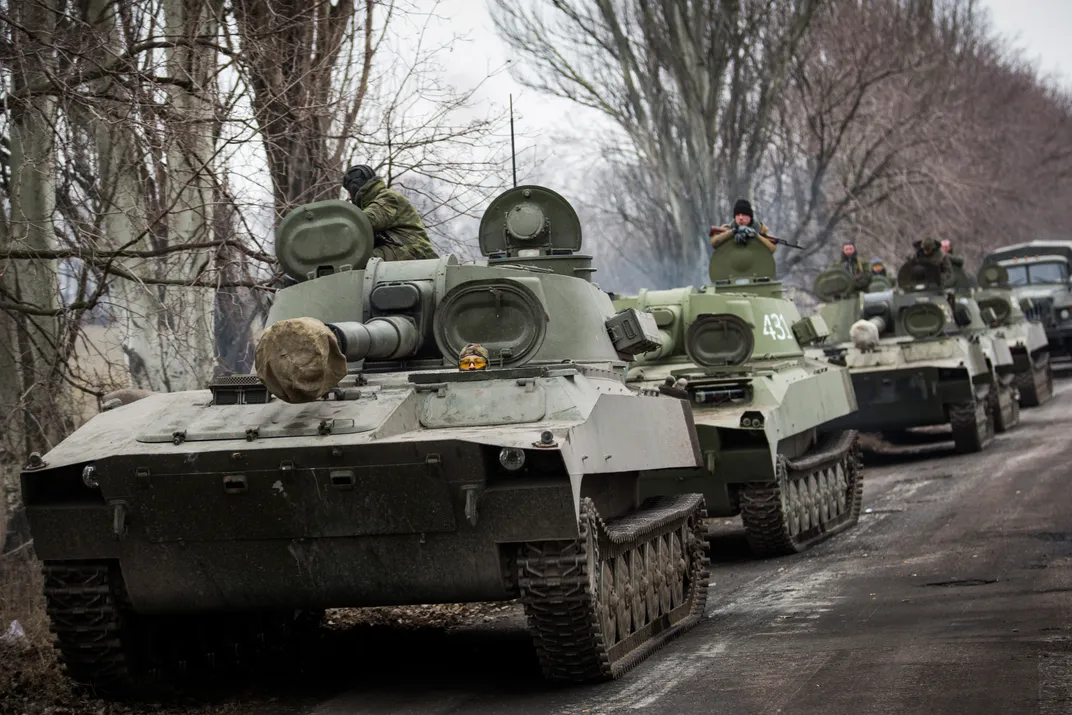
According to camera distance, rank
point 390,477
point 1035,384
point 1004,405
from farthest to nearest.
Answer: point 1035,384 < point 1004,405 < point 390,477

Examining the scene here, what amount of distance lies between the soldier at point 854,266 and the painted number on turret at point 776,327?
7.22 meters

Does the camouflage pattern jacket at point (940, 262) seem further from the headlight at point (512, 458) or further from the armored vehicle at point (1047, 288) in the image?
the headlight at point (512, 458)

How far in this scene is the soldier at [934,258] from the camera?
70.7 ft

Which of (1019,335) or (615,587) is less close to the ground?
(1019,335)

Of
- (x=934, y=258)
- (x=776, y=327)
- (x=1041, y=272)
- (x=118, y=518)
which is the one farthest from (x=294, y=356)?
(x=1041, y=272)

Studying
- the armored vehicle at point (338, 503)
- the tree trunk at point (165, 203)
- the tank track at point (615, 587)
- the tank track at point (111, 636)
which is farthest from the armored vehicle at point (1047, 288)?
the tank track at point (111, 636)

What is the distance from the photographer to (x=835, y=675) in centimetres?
759

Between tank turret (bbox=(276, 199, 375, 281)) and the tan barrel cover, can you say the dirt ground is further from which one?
tank turret (bbox=(276, 199, 375, 281))

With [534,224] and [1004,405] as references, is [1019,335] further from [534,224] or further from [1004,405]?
[534,224]

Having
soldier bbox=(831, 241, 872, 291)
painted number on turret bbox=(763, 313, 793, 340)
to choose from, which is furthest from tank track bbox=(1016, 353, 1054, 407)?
painted number on turret bbox=(763, 313, 793, 340)

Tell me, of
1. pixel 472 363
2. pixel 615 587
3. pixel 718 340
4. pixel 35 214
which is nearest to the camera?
pixel 472 363

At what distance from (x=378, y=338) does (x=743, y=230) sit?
325 inches

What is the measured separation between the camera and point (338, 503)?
24.7ft

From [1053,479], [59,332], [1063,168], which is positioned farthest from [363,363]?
[1063,168]
